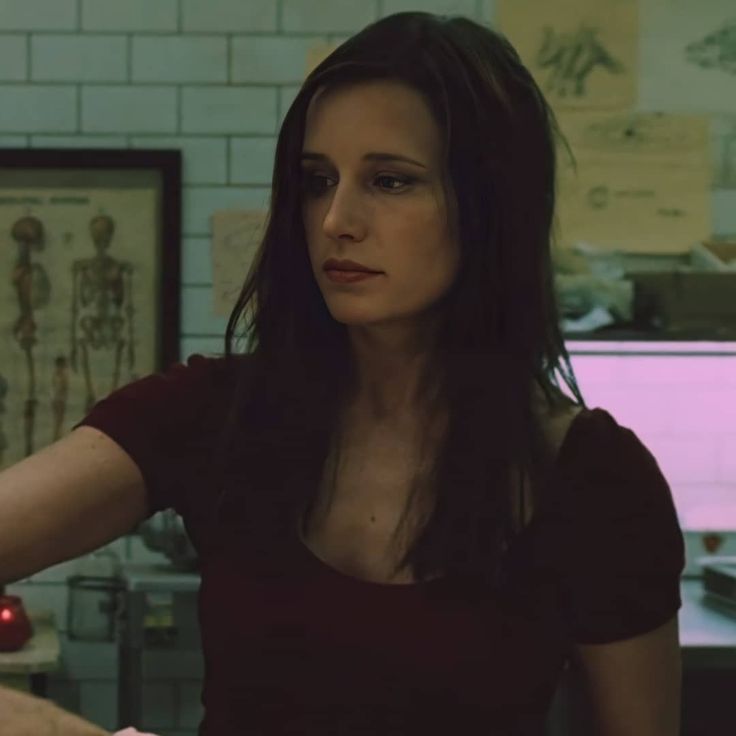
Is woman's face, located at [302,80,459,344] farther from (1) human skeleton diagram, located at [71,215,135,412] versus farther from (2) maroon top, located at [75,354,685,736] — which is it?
(1) human skeleton diagram, located at [71,215,135,412]

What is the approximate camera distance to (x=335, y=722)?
48.4 inches

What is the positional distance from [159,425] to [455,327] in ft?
0.93

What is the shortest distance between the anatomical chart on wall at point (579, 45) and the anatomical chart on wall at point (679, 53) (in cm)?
3

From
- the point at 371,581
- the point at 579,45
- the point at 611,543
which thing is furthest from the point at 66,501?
the point at 579,45

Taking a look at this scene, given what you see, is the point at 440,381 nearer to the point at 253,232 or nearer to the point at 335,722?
the point at 335,722

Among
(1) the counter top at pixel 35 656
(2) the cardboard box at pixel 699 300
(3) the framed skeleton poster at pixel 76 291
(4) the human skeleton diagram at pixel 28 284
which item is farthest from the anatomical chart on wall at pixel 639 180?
(1) the counter top at pixel 35 656

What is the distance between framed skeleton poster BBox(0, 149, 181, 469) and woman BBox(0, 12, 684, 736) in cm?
191

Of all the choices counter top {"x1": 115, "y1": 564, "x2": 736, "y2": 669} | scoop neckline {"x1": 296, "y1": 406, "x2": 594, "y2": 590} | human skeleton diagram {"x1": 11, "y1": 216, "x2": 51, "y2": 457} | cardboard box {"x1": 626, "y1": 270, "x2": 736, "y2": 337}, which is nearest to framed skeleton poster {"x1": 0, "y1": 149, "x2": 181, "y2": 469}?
human skeleton diagram {"x1": 11, "y1": 216, "x2": 51, "y2": 457}

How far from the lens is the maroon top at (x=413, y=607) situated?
1.23 meters

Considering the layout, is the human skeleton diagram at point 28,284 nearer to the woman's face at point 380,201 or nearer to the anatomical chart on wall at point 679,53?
the anatomical chart on wall at point 679,53

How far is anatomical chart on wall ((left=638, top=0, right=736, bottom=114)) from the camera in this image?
10.6 ft

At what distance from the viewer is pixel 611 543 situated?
1.28 m

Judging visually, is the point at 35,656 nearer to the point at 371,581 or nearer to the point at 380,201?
the point at 371,581

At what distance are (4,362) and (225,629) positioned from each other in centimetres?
213
